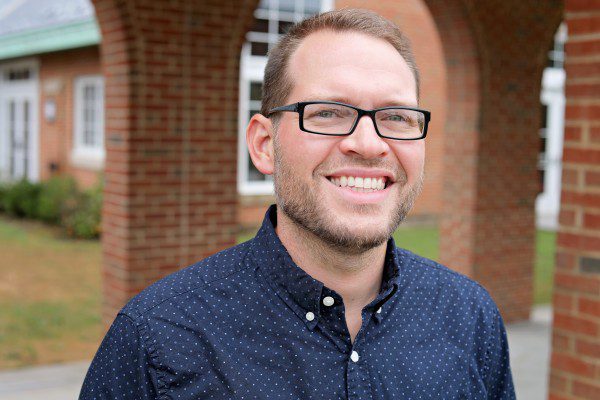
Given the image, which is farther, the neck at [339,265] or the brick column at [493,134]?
the brick column at [493,134]

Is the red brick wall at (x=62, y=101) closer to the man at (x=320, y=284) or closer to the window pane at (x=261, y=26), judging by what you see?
the window pane at (x=261, y=26)

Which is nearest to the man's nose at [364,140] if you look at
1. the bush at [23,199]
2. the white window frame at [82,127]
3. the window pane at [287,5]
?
the window pane at [287,5]

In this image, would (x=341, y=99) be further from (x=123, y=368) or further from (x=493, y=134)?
(x=493, y=134)

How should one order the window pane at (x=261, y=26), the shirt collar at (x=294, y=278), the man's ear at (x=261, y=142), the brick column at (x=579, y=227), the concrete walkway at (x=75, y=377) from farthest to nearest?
1. the window pane at (x=261, y=26)
2. the concrete walkway at (x=75, y=377)
3. the brick column at (x=579, y=227)
4. the man's ear at (x=261, y=142)
5. the shirt collar at (x=294, y=278)

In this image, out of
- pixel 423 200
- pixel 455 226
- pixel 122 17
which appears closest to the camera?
pixel 122 17

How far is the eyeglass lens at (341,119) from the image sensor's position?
5.56 ft

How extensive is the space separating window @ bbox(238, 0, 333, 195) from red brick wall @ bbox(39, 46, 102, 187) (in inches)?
127

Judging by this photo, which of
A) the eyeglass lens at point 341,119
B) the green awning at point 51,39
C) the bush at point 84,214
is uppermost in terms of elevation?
the green awning at point 51,39

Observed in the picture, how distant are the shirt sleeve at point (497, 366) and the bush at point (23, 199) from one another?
13889 millimetres

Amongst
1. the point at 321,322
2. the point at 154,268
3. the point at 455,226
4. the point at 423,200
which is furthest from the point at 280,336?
the point at 423,200

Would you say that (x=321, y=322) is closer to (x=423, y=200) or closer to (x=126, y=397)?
(x=126, y=397)

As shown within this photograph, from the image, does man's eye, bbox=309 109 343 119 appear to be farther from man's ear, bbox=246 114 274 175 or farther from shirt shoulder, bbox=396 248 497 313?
shirt shoulder, bbox=396 248 497 313

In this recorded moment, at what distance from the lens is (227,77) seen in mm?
6215

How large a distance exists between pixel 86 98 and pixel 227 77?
10.4m
